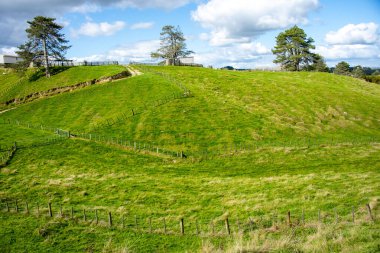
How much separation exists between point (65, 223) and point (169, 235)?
30.9 feet

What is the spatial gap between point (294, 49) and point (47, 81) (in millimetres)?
96136

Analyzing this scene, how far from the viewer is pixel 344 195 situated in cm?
3084

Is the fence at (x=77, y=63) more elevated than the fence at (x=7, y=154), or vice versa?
the fence at (x=77, y=63)

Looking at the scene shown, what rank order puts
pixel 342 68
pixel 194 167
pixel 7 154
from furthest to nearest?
pixel 342 68, pixel 7 154, pixel 194 167

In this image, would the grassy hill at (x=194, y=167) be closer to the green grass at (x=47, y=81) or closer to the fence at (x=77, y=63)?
the green grass at (x=47, y=81)

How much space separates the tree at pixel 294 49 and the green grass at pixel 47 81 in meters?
71.9

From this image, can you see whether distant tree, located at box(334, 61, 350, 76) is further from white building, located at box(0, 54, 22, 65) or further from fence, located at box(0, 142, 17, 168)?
fence, located at box(0, 142, 17, 168)

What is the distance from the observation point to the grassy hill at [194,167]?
23.3m

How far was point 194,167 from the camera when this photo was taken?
44625 mm

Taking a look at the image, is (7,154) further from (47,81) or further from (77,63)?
(77,63)

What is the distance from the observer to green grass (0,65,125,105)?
8390 cm

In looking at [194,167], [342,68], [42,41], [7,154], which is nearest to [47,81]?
[42,41]

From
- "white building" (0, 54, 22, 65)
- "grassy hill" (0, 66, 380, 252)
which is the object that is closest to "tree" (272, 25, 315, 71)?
"grassy hill" (0, 66, 380, 252)

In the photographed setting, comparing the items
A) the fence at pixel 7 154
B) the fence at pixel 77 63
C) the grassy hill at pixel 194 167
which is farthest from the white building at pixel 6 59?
the fence at pixel 7 154
